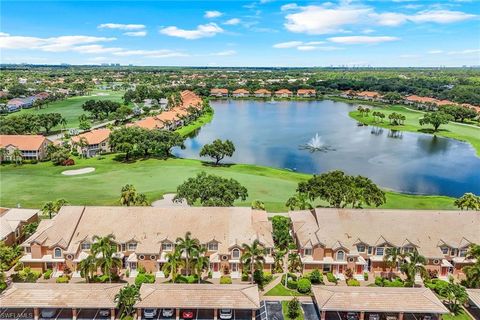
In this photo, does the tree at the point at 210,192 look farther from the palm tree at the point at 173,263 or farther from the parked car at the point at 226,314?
the parked car at the point at 226,314

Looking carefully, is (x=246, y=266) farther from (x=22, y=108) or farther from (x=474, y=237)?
(x=22, y=108)

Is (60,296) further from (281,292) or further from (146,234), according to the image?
(281,292)

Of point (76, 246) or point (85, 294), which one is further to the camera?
point (76, 246)

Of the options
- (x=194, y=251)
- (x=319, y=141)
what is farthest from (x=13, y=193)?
(x=319, y=141)

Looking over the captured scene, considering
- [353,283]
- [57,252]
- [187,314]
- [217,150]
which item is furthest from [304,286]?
[217,150]

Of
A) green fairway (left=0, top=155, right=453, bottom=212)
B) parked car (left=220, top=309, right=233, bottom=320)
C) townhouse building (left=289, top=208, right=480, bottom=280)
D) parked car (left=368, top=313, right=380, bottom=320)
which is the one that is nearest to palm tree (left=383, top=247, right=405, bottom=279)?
townhouse building (left=289, top=208, right=480, bottom=280)

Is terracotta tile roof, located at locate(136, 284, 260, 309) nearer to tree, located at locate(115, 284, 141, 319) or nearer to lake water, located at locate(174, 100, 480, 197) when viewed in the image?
tree, located at locate(115, 284, 141, 319)
